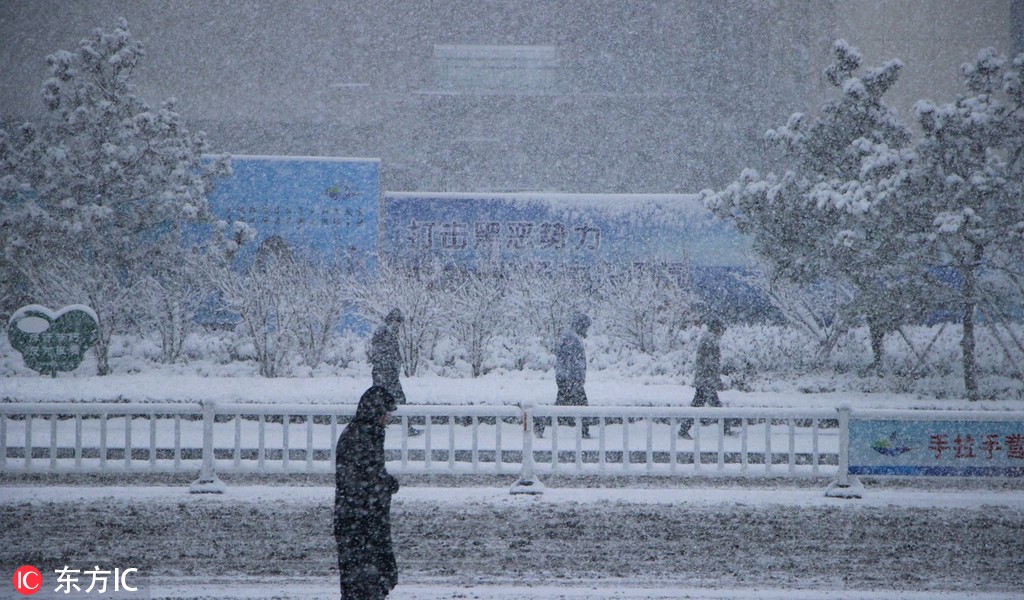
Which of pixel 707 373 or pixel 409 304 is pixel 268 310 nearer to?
pixel 409 304

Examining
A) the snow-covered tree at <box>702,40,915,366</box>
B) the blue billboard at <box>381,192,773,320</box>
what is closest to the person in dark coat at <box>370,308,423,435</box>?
the snow-covered tree at <box>702,40,915,366</box>

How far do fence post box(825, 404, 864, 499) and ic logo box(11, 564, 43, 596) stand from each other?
7.02 m

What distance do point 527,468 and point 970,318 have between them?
1030 centimetres

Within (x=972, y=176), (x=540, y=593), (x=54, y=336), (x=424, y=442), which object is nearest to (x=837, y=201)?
(x=972, y=176)

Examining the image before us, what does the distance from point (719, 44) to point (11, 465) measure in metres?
27.6

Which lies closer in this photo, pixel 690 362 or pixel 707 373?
pixel 707 373

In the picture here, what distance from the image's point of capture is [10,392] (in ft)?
45.5

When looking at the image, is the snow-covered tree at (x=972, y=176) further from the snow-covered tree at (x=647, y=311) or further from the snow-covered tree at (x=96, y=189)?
the snow-covered tree at (x=96, y=189)

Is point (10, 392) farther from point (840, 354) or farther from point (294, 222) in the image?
point (840, 354)

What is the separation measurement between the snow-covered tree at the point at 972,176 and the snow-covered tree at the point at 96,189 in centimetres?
1465

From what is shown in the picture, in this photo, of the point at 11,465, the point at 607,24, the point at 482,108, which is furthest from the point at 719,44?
the point at 11,465

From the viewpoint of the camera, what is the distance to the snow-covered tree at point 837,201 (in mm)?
15117

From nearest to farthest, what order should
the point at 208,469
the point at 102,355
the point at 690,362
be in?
the point at 208,469, the point at 102,355, the point at 690,362

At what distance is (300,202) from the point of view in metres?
23.5
